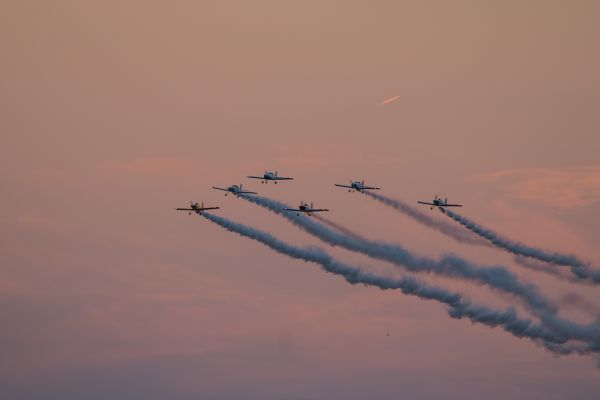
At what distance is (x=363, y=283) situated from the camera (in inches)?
6033

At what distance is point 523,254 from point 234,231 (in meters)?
36.4

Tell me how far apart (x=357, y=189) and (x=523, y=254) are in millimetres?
22066

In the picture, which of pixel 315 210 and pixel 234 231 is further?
pixel 234 231

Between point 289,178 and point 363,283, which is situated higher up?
point 289,178

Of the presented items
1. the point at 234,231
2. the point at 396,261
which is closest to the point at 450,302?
the point at 396,261

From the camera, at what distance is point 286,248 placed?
513 feet

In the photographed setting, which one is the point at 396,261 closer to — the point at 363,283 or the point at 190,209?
the point at 363,283

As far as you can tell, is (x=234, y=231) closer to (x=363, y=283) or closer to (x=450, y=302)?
(x=363, y=283)

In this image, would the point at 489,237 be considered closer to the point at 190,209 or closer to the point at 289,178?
the point at 289,178

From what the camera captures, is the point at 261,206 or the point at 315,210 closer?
the point at 315,210

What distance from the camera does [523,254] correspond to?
152250 mm

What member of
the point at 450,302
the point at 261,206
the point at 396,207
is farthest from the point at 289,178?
the point at 450,302

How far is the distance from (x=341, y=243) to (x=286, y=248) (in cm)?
702

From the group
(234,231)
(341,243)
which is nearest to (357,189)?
(341,243)
